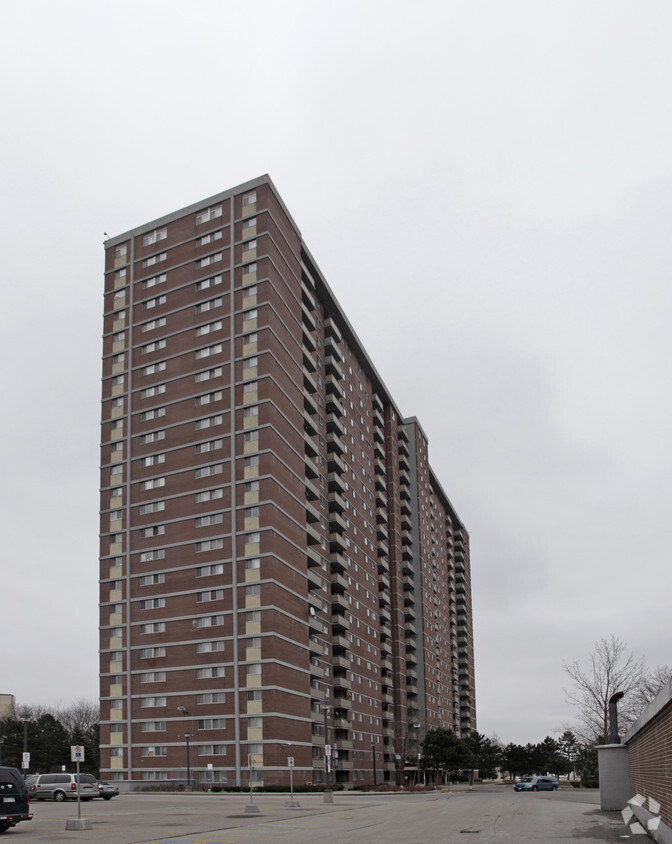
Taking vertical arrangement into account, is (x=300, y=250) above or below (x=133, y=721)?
above

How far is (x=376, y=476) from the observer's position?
4791 inches

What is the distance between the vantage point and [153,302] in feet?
303

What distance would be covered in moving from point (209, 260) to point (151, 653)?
39.4 meters

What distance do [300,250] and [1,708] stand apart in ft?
353

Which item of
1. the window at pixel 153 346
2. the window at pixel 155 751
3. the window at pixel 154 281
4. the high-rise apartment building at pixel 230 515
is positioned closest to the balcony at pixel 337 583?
the high-rise apartment building at pixel 230 515

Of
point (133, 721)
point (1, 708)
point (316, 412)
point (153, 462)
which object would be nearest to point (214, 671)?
point (133, 721)

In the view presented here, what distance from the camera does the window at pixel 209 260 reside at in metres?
89.4

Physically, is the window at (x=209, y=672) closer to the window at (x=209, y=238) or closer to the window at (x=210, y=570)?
the window at (x=210, y=570)

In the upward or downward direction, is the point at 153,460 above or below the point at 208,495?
above

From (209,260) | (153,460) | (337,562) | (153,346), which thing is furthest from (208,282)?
(337,562)

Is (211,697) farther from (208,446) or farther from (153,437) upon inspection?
(153,437)

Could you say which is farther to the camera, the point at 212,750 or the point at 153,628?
the point at 153,628

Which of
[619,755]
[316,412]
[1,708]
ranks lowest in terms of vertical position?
[1,708]

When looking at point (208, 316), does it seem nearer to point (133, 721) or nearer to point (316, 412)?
point (316, 412)
